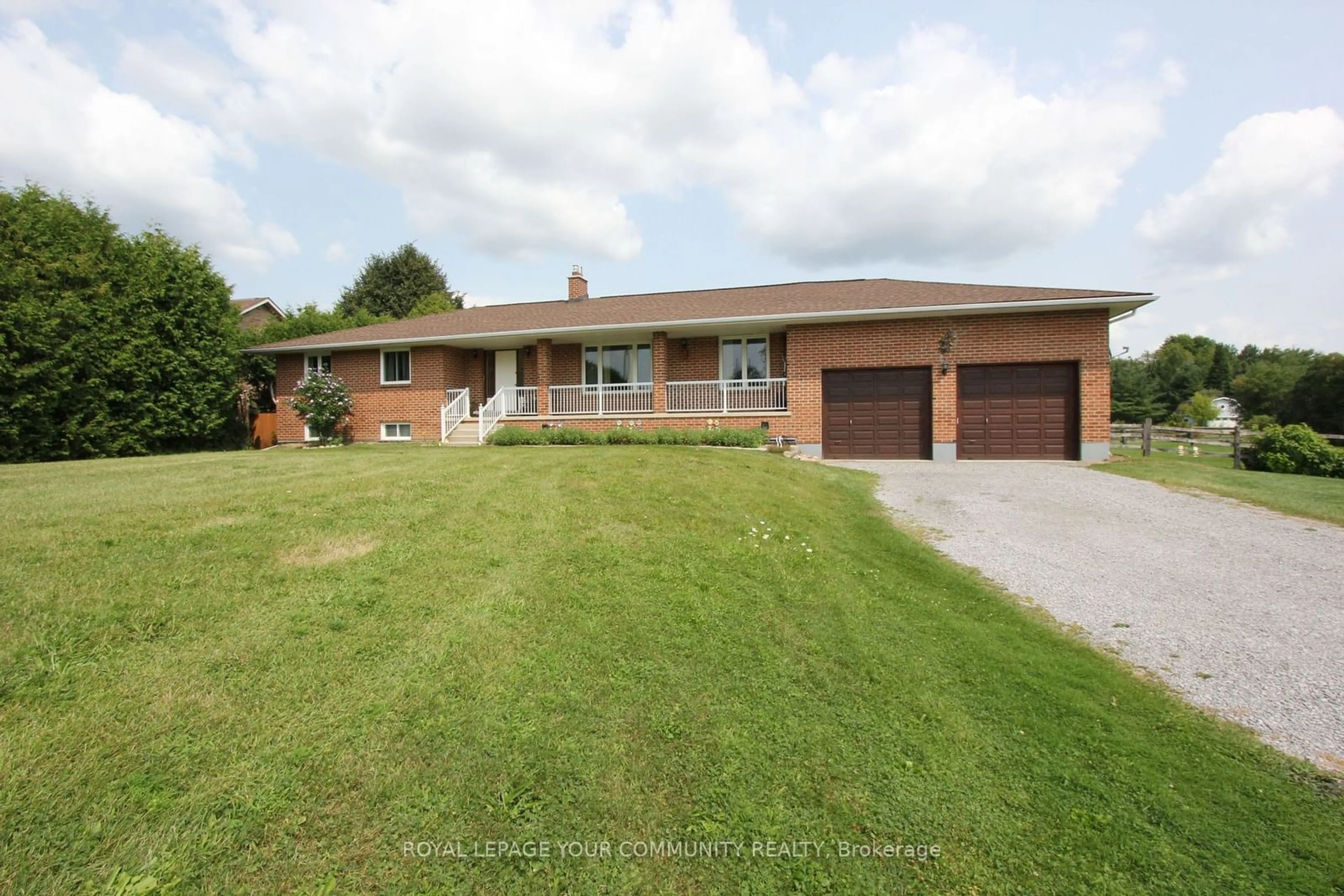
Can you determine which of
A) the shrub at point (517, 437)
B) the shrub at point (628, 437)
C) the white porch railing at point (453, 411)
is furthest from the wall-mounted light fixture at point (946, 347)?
the white porch railing at point (453, 411)

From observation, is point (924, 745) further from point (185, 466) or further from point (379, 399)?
point (379, 399)

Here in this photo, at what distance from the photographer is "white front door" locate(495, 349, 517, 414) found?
18.7 metres

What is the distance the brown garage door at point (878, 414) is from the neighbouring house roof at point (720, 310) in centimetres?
148

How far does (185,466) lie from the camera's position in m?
9.65

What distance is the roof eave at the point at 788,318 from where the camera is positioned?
13109 mm

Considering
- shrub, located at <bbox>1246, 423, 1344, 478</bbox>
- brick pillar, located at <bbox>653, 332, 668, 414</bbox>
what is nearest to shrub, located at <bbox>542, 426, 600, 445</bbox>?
brick pillar, located at <bbox>653, 332, 668, 414</bbox>

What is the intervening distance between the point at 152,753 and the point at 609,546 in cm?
327

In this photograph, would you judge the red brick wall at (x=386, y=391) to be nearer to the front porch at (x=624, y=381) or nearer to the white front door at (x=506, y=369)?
the front porch at (x=624, y=381)

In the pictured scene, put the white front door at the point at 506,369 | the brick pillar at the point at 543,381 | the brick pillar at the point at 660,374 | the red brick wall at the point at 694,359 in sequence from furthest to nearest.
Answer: the white front door at the point at 506,369 < the brick pillar at the point at 543,381 < the red brick wall at the point at 694,359 < the brick pillar at the point at 660,374

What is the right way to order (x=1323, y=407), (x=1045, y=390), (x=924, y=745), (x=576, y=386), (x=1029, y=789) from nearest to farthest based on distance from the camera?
(x=1029, y=789) < (x=924, y=745) < (x=1045, y=390) < (x=576, y=386) < (x=1323, y=407)

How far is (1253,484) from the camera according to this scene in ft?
36.2

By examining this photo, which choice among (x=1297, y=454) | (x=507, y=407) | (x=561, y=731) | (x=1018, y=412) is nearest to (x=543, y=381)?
(x=507, y=407)

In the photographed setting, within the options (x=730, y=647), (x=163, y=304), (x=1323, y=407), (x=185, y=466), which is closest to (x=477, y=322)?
(x=163, y=304)

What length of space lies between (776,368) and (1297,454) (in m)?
13.4
